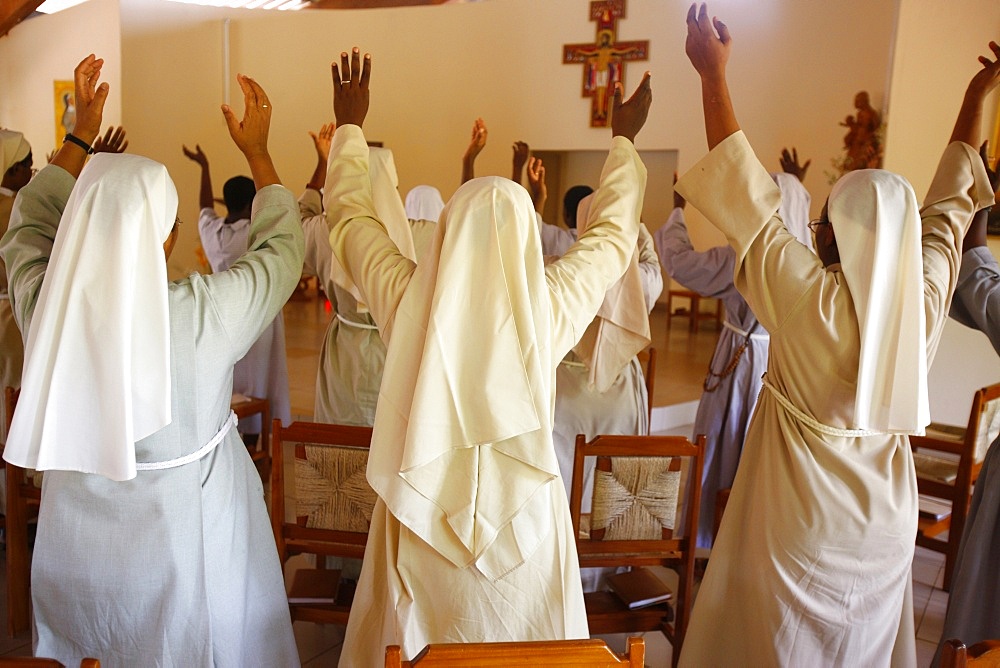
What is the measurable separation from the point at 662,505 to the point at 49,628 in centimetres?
166

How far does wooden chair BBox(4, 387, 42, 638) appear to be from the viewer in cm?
281

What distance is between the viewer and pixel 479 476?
1785 mm

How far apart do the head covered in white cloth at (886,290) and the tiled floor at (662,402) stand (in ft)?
4.75

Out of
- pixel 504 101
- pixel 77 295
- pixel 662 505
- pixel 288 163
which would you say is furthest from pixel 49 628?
pixel 288 163

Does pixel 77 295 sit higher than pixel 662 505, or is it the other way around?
pixel 77 295

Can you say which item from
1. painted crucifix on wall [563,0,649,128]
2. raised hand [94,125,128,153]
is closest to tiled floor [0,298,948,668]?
raised hand [94,125,128,153]

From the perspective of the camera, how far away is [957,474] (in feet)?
11.4

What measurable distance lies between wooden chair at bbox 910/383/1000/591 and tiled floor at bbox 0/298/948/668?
6.2 inches

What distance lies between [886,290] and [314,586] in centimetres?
190

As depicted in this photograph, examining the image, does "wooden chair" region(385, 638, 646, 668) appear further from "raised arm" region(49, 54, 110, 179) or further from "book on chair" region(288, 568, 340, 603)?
"raised arm" region(49, 54, 110, 179)

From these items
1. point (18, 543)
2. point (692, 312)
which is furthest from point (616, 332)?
point (692, 312)

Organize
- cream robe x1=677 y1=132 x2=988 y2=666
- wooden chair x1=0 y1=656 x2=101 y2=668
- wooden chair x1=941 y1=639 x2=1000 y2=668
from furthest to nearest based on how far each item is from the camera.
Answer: cream robe x1=677 y1=132 x2=988 y2=666, wooden chair x1=941 y1=639 x2=1000 y2=668, wooden chair x1=0 y1=656 x2=101 y2=668

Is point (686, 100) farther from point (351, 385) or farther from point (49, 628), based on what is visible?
point (49, 628)

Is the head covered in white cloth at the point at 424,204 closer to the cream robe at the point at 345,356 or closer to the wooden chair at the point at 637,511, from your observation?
the cream robe at the point at 345,356
